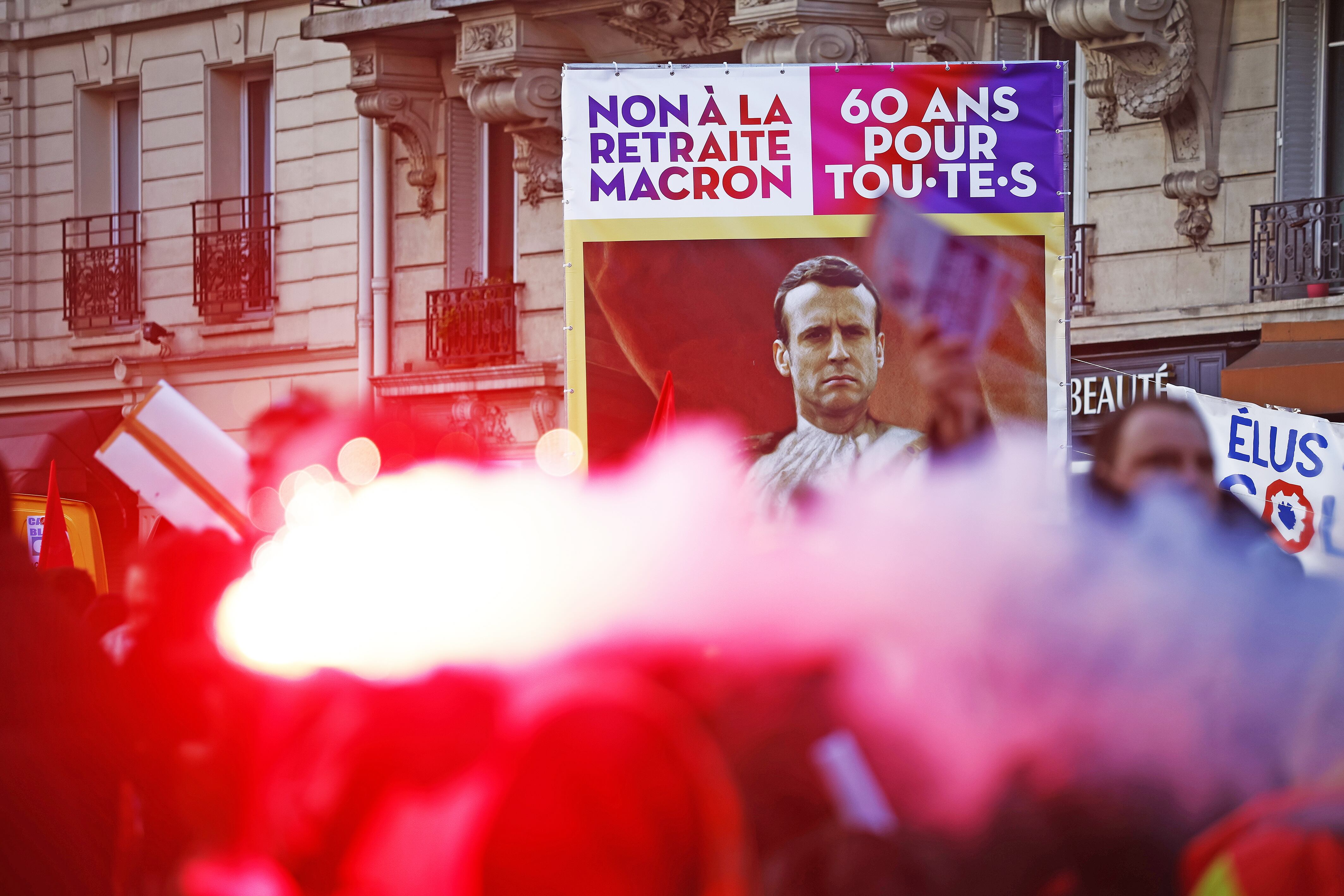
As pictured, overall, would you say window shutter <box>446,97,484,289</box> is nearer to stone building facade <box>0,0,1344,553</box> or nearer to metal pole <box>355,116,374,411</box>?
stone building facade <box>0,0,1344,553</box>

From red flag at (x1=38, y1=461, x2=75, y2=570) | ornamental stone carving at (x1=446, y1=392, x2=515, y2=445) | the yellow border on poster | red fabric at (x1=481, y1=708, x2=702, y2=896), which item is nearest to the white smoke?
red fabric at (x1=481, y1=708, x2=702, y2=896)

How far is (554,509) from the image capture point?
2.48 metres

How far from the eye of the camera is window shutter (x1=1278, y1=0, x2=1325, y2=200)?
1140 cm

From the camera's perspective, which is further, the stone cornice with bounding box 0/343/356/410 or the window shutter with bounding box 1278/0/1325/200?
the stone cornice with bounding box 0/343/356/410

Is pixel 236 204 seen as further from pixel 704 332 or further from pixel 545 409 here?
pixel 704 332

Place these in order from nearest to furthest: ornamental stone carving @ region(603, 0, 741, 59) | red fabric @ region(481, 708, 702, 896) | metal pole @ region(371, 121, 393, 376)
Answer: red fabric @ region(481, 708, 702, 896) < ornamental stone carving @ region(603, 0, 741, 59) < metal pole @ region(371, 121, 393, 376)

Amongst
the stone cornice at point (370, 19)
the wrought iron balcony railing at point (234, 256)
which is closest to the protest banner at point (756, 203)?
the stone cornice at point (370, 19)

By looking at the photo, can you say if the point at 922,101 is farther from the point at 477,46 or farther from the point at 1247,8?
the point at 477,46

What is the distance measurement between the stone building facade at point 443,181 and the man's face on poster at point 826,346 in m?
4.24

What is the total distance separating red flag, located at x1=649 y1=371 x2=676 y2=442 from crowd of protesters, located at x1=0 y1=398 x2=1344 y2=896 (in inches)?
98.2

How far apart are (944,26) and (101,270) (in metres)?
9.70

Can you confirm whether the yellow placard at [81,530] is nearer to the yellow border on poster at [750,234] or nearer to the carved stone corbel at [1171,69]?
the yellow border on poster at [750,234]

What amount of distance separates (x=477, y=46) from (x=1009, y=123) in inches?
336

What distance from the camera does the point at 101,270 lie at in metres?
17.8
